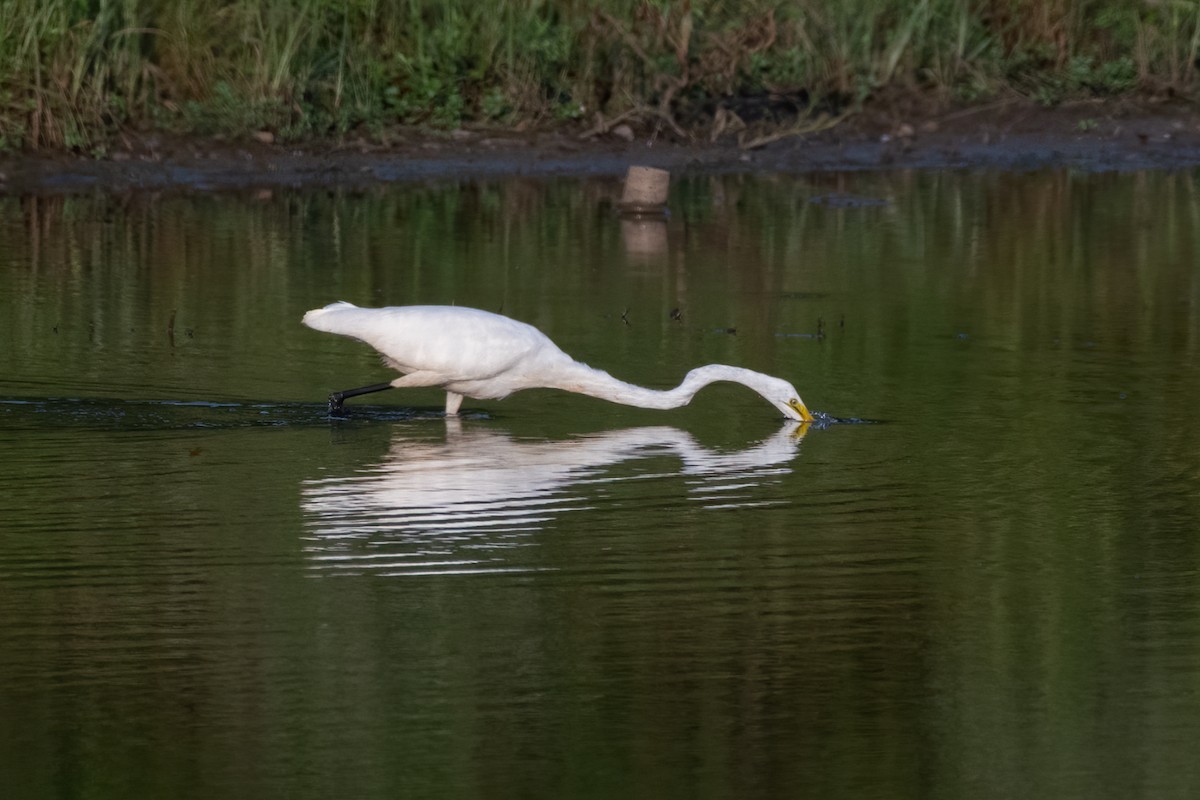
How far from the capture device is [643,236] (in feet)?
50.8

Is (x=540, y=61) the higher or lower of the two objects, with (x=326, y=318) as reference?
higher

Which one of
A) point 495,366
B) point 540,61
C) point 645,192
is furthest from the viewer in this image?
point 540,61

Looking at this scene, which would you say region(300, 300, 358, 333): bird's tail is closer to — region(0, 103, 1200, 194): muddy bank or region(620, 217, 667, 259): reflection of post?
region(620, 217, 667, 259): reflection of post

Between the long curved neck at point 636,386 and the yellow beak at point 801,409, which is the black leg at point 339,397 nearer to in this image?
the long curved neck at point 636,386

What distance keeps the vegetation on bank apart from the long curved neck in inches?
355

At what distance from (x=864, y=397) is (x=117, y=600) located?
4444 mm

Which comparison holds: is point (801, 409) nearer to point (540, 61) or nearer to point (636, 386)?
point (636, 386)

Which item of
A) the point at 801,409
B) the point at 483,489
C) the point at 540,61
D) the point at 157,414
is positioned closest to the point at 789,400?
the point at 801,409

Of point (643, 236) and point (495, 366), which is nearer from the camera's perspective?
point (495, 366)

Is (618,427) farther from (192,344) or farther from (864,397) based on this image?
(192,344)

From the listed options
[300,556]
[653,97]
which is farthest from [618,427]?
[653,97]

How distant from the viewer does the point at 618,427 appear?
9414 millimetres

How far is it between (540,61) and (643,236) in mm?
3845

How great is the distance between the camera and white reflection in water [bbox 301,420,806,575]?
6.96m
